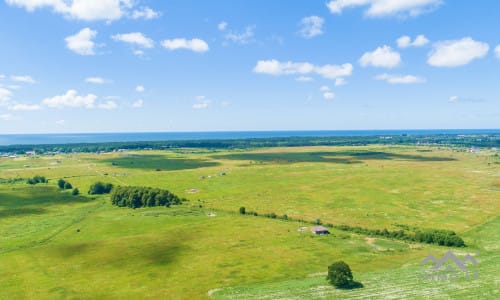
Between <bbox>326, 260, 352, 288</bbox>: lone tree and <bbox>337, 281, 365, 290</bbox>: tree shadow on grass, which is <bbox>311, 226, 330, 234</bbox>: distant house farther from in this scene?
<bbox>326, 260, 352, 288</bbox>: lone tree

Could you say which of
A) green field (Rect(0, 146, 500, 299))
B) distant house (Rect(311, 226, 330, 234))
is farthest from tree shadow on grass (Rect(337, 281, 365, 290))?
distant house (Rect(311, 226, 330, 234))

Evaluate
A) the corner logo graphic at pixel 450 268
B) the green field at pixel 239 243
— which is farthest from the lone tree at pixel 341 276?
the corner logo graphic at pixel 450 268

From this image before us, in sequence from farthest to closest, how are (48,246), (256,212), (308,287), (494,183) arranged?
(494,183), (256,212), (48,246), (308,287)

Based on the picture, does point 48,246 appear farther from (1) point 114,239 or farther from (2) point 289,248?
(2) point 289,248

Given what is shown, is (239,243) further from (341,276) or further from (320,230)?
(341,276)

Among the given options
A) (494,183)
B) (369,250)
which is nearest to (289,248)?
(369,250)

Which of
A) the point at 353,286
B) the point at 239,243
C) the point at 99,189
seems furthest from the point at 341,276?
the point at 99,189
